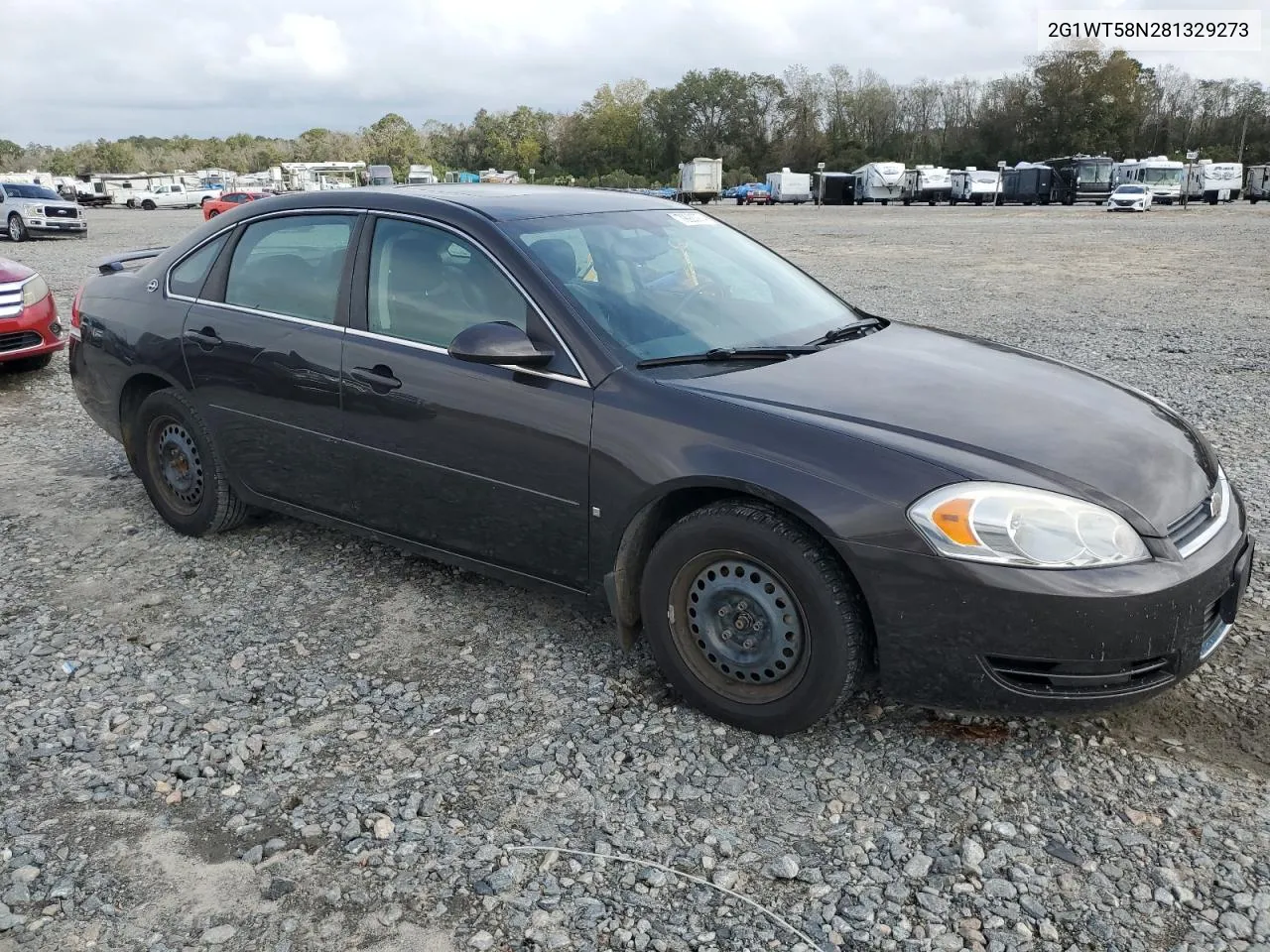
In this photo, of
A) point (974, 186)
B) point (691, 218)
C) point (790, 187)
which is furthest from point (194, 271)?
point (790, 187)

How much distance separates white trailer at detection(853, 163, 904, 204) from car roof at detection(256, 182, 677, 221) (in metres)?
60.3

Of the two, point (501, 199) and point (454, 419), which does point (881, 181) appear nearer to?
point (501, 199)

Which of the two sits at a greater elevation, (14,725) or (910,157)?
(910,157)

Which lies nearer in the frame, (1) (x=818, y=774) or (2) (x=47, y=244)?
(1) (x=818, y=774)

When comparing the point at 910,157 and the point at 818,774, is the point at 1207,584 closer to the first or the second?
the point at 818,774

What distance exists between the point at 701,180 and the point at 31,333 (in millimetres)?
59190

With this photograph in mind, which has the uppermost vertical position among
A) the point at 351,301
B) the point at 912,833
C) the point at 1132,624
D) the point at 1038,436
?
the point at 351,301

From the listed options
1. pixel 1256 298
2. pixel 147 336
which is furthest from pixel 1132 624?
pixel 1256 298

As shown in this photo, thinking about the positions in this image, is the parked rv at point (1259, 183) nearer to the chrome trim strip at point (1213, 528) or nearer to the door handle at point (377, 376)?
the chrome trim strip at point (1213, 528)

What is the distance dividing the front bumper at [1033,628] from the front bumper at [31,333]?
27.3 feet

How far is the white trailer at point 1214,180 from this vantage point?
52.1 m

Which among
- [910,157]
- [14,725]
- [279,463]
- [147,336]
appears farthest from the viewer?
[910,157]

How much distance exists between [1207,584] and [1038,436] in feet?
2.00

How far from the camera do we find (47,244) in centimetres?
2758
